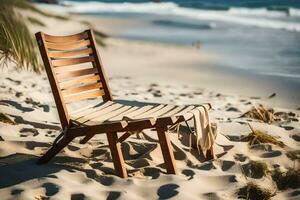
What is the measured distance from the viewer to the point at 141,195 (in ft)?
10.6

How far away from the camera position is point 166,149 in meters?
3.50

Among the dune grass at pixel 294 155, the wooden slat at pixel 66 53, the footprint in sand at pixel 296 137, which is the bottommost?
the footprint in sand at pixel 296 137

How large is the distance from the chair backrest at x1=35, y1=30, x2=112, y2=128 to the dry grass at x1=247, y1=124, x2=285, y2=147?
1436mm

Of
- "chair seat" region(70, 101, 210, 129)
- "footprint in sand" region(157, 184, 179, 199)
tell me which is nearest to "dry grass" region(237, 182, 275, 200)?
"footprint in sand" region(157, 184, 179, 199)

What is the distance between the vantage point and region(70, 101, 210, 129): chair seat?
11.1 feet

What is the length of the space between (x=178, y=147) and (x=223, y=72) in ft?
19.7

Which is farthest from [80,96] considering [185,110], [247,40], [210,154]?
[247,40]

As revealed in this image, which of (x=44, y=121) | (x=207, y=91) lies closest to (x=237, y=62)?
(x=207, y=91)

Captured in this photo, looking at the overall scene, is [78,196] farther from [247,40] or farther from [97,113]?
[247,40]

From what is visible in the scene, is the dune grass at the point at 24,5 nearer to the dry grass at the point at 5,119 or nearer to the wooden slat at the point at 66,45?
the dry grass at the point at 5,119

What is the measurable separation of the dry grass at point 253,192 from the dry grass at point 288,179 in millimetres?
226

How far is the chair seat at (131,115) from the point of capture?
11.1 ft

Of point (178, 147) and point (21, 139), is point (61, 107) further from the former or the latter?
point (178, 147)

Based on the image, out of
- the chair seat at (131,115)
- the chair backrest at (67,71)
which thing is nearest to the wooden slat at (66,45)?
the chair backrest at (67,71)
